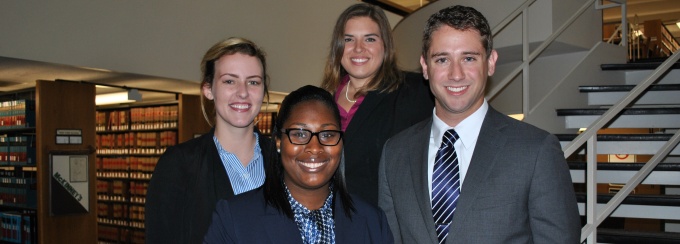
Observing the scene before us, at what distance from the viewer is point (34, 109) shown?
6039 millimetres

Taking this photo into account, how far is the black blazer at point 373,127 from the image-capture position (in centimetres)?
205

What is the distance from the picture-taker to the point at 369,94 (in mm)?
2133

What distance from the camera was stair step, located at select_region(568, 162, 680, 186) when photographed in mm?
3717

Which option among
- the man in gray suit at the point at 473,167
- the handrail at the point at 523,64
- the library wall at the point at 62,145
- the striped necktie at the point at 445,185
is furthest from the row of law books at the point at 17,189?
the striped necktie at the point at 445,185

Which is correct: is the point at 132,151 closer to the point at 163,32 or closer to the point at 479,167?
the point at 163,32

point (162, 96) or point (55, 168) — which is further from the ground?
point (162, 96)

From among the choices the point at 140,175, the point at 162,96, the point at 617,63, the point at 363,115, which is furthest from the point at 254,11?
the point at 363,115

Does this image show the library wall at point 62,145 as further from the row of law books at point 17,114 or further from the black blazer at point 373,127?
the black blazer at point 373,127

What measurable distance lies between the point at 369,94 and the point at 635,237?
7.08 feet

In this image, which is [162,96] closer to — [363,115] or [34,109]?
[34,109]

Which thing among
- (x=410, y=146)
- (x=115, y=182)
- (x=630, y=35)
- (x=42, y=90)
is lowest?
(x=115, y=182)

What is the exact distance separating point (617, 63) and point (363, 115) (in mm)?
3961

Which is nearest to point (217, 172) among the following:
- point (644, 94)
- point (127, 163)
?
point (644, 94)

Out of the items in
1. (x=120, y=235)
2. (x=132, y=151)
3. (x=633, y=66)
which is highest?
(x=633, y=66)
